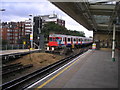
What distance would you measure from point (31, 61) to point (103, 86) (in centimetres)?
933

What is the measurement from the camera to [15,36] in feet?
213

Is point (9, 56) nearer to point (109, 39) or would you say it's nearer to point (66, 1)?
point (66, 1)

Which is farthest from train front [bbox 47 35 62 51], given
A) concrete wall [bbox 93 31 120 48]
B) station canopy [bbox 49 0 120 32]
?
concrete wall [bbox 93 31 120 48]

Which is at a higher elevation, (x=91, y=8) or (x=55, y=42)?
(x=91, y=8)

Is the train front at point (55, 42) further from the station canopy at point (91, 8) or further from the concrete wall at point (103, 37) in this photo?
the concrete wall at point (103, 37)

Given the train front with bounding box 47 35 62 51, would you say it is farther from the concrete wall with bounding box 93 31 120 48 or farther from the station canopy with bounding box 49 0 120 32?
the concrete wall with bounding box 93 31 120 48

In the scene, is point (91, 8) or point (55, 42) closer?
point (91, 8)

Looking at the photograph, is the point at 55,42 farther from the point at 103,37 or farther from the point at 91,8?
the point at 103,37

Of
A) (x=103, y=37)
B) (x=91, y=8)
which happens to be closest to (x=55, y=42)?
(x=91, y=8)

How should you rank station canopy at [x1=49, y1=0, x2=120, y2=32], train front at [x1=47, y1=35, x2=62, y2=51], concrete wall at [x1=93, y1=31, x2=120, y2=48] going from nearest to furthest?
station canopy at [x1=49, y1=0, x2=120, y2=32], train front at [x1=47, y1=35, x2=62, y2=51], concrete wall at [x1=93, y1=31, x2=120, y2=48]

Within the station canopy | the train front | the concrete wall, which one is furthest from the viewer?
the concrete wall

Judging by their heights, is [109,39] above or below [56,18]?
below

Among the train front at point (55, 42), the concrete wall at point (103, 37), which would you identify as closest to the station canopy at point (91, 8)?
the train front at point (55, 42)

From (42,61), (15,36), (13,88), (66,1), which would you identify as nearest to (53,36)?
(42,61)
